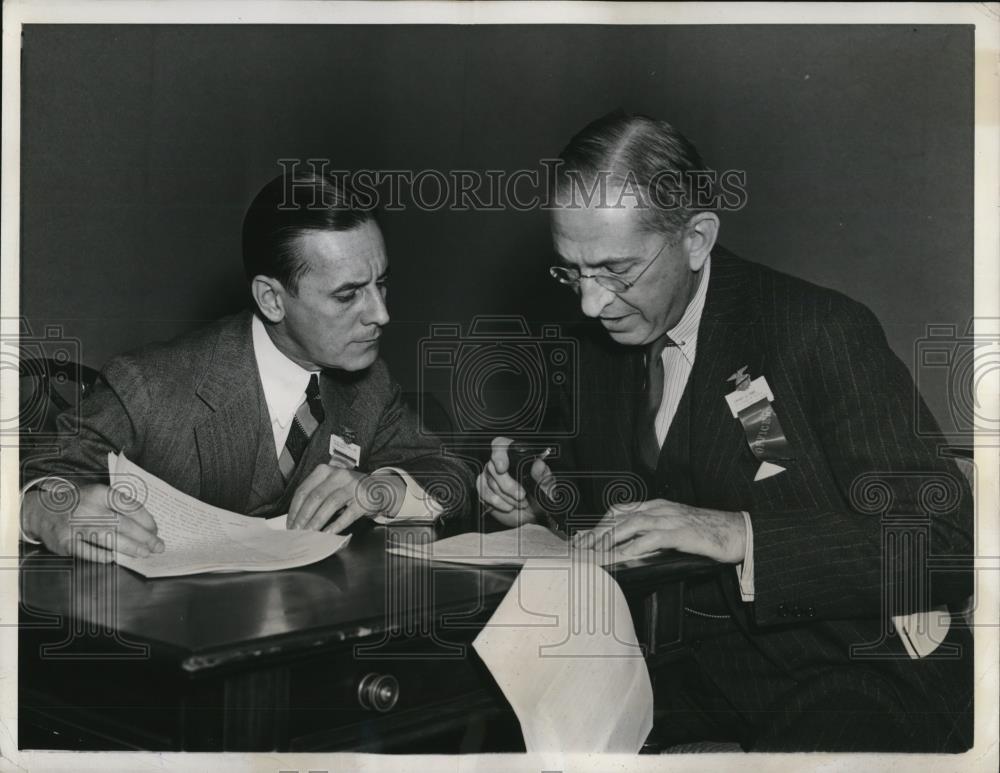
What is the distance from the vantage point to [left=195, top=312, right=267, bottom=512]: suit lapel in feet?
6.80

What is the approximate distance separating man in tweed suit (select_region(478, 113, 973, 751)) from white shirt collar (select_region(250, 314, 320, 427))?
42 cm

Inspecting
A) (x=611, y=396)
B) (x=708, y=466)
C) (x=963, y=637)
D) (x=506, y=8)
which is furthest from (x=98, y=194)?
(x=963, y=637)

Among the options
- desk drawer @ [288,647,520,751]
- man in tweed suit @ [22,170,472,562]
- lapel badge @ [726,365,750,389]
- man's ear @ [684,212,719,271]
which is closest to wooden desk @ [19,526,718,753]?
desk drawer @ [288,647,520,751]

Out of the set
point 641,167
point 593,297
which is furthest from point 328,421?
point 641,167

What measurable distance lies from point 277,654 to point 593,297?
1001mm

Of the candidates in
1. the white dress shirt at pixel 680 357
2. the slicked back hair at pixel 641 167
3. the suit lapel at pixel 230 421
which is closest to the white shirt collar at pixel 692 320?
the white dress shirt at pixel 680 357

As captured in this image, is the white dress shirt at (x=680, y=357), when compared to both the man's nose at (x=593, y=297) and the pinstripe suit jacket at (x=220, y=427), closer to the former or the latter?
the man's nose at (x=593, y=297)

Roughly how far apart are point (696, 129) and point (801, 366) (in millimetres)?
522

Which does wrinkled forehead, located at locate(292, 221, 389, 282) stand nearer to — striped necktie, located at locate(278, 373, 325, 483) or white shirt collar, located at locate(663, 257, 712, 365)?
striped necktie, located at locate(278, 373, 325, 483)

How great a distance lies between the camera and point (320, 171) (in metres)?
2.16

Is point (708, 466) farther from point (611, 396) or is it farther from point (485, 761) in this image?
point (485, 761)

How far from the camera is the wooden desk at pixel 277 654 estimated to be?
1.47 metres

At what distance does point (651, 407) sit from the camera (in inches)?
84.0

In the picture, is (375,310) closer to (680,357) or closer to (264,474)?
(264,474)
